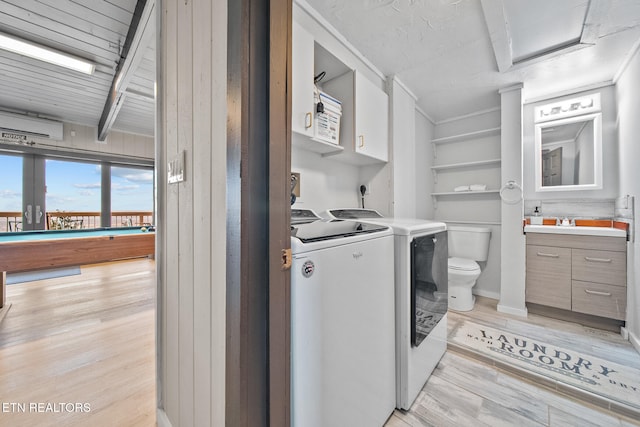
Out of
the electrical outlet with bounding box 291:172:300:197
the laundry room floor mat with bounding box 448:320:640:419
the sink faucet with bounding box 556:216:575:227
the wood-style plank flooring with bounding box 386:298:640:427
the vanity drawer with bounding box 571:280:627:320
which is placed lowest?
the wood-style plank flooring with bounding box 386:298:640:427

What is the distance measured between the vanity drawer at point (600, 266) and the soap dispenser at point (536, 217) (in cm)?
49

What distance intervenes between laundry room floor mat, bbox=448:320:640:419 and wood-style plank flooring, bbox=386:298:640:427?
0.16 feet

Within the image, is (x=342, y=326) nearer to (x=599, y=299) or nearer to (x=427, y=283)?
(x=427, y=283)

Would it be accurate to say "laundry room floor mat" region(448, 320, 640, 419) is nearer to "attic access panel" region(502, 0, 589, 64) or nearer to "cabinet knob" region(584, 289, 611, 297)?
"cabinet knob" region(584, 289, 611, 297)

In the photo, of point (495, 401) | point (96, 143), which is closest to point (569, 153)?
point (495, 401)

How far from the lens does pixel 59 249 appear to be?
96.3 inches

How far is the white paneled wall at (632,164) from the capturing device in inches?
72.4

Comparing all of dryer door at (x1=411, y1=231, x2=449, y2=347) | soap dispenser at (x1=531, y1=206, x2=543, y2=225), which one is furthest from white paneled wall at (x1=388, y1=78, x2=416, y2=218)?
soap dispenser at (x1=531, y1=206, x2=543, y2=225)

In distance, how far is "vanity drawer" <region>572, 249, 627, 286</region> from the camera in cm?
205

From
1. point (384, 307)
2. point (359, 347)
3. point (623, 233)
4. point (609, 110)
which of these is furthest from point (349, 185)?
point (609, 110)

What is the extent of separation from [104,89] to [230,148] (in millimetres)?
3551

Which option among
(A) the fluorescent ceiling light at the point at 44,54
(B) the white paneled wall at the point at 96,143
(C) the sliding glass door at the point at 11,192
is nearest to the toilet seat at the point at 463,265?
(A) the fluorescent ceiling light at the point at 44,54

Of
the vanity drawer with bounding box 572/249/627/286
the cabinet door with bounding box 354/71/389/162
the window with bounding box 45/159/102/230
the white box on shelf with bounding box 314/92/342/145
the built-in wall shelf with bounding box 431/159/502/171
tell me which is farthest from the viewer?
the window with bounding box 45/159/102/230

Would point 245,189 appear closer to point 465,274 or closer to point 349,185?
point 349,185
